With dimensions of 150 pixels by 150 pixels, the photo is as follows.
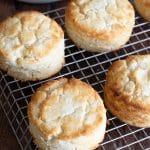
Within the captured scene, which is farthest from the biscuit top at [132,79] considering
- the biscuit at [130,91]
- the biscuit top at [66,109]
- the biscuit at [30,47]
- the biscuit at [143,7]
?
the biscuit at [143,7]

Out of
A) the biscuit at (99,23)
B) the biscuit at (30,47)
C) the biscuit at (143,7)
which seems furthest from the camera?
the biscuit at (143,7)

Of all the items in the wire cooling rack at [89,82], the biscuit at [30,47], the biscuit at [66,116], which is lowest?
the wire cooling rack at [89,82]

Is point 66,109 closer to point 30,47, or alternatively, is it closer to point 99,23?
point 30,47

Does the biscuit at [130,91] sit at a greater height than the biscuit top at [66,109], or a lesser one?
lesser

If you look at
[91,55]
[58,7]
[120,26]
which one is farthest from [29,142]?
[58,7]

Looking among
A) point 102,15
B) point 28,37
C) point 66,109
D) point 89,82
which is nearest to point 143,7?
point 102,15

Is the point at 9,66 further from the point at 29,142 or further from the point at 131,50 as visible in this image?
the point at 131,50

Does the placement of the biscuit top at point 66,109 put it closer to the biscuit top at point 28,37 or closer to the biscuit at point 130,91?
the biscuit at point 130,91
